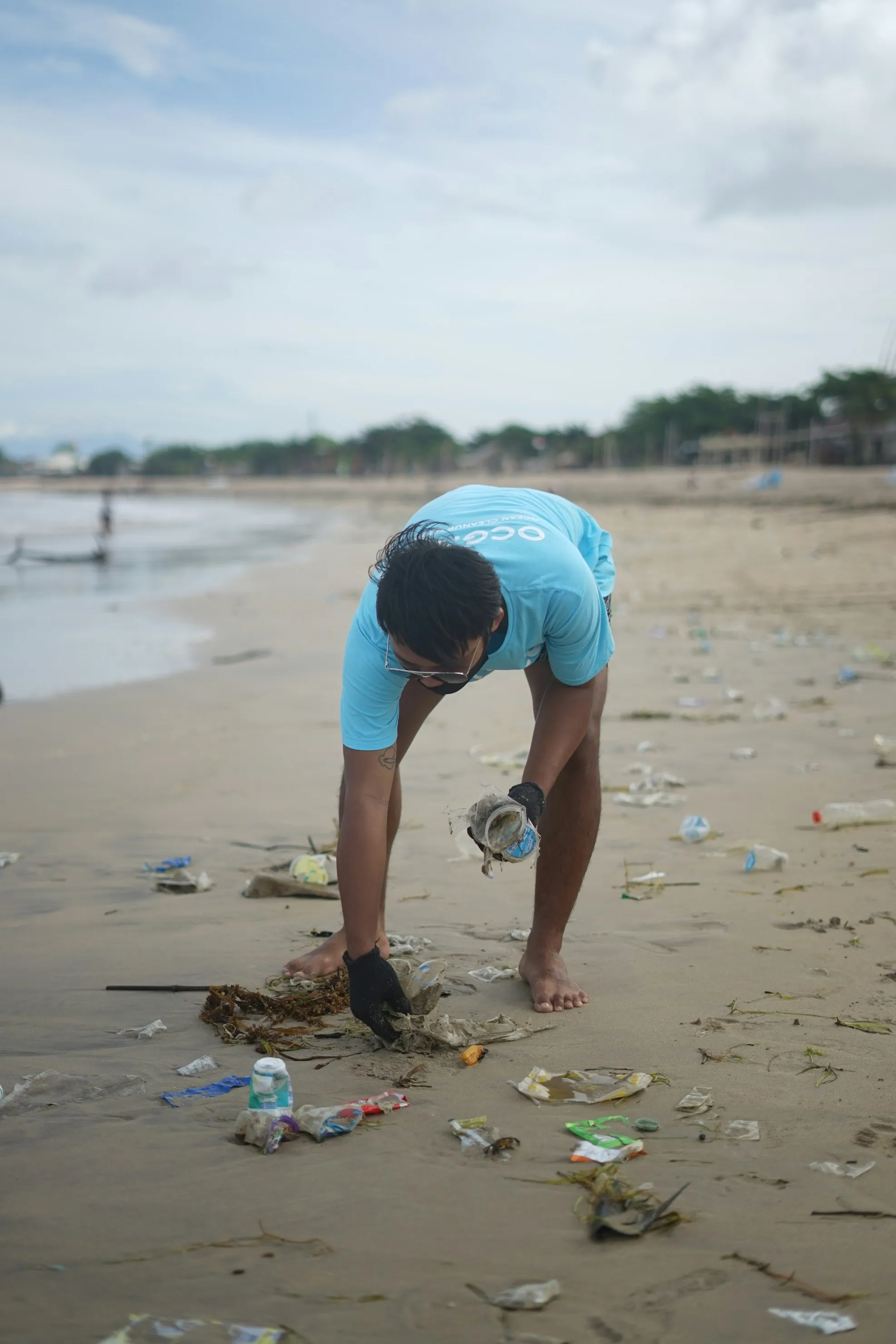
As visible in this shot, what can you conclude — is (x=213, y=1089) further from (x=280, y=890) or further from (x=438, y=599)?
(x=280, y=890)

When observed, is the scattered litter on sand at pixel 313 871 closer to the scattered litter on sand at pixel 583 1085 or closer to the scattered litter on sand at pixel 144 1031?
the scattered litter on sand at pixel 144 1031

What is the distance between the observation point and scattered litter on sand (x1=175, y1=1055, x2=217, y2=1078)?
234 cm

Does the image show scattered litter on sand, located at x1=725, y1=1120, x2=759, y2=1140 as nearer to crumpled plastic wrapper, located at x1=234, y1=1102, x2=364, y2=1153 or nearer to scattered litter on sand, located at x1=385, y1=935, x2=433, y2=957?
crumpled plastic wrapper, located at x1=234, y1=1102, x2=364, y2=1153

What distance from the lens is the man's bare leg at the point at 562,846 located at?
283cm

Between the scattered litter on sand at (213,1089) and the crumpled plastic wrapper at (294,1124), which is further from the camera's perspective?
the scattered litter on sand at (213,1089)

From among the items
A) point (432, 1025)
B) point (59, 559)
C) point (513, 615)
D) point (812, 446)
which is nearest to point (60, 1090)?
point (432, 1025)

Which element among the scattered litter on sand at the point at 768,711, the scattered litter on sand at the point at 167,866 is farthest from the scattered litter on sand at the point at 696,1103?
the scattered litter on sand at the point at 768,711

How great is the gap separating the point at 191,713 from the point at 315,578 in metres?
9.57

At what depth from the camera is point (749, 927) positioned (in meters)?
3.15

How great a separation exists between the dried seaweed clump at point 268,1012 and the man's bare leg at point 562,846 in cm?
53

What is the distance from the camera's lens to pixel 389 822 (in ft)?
9.50

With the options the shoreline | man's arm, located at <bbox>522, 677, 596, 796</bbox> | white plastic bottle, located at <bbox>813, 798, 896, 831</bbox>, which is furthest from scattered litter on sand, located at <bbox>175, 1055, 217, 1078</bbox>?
white plastic bottle, located at <bbox>813, 798, 896, 831</bbox>

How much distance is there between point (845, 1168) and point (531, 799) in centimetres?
92

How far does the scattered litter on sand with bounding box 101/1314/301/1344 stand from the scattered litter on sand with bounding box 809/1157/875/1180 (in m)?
0.96
